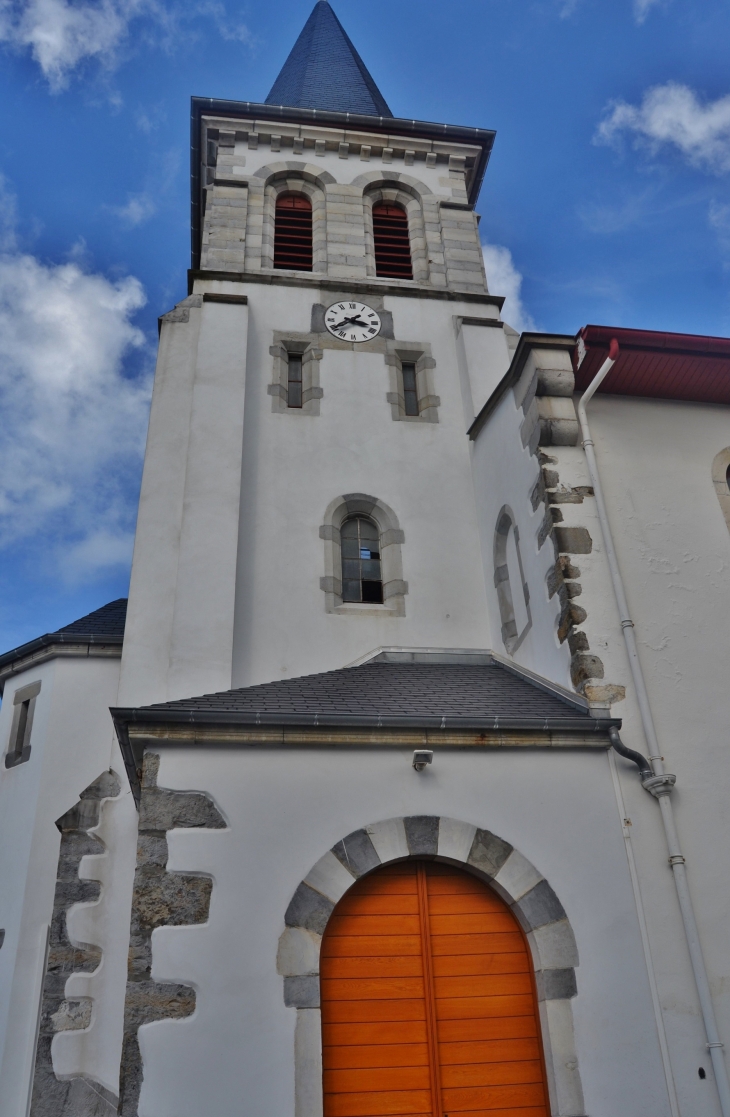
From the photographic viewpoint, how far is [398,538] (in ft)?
34.2

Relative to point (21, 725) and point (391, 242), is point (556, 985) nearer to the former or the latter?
point (21, 725)

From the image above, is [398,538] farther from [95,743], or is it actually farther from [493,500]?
[95,743]

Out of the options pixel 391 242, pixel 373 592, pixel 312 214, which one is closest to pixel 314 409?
pixel 373 592

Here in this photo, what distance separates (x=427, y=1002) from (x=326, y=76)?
17.0m

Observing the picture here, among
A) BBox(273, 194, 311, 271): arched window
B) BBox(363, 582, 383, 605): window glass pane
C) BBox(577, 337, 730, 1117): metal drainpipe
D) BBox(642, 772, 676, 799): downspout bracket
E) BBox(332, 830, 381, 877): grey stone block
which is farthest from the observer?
BBox(273, 194, 311, 271): arched window

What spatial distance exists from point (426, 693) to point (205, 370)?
5125mm

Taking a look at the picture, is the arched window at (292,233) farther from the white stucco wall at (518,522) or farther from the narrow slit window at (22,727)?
the narrow slit window at (22,727)

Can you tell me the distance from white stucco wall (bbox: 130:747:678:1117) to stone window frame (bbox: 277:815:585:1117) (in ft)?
0.21

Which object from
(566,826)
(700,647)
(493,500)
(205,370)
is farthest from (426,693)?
(205,370)

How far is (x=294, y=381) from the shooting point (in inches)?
459

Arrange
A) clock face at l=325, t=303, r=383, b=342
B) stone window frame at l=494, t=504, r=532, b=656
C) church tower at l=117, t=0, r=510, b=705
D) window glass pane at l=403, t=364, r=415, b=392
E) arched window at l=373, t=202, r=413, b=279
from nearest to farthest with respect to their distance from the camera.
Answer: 1. stone window frame at l=494, t=504, r=532, b=656
2. church tower at l=117, t=0, r=510, b=705
3. window glass pane at l=403, t=364, r=415, b=392
4. clock face at l=325, t=303, r=383, b=342
5. arched window at l=373, t=202, r=413, b=279

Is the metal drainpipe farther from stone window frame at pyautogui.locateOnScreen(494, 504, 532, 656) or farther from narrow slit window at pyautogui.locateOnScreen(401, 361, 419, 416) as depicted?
narrow slit window at pyautogui.locateOnScreen(401, 361, 419, 416)

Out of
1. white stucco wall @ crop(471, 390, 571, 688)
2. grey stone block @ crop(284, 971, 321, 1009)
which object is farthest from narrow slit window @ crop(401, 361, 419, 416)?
grey stone block @ crop(284, 971, 321, 1009)

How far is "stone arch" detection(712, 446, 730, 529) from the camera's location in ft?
28.2
